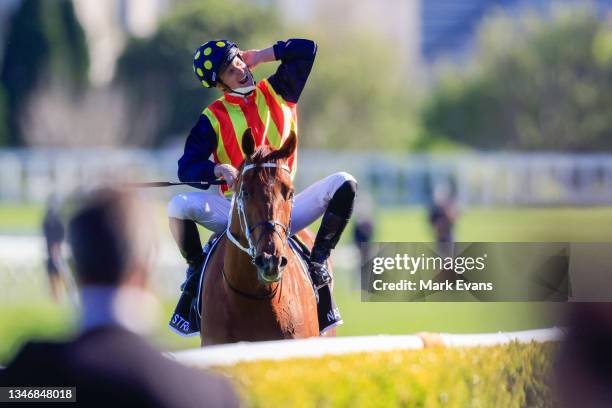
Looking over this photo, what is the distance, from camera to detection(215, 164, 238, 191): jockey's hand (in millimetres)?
4816

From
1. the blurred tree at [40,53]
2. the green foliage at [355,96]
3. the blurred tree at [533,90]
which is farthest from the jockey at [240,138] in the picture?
the blurred tree at [533,90]

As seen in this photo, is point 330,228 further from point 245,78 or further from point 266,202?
point 245,78

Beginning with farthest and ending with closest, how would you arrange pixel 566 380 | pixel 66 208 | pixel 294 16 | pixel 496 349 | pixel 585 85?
pixel 294 16 < pixel 585 85 < pixel 496 349 < pixel 566 380 < pixel 66 208

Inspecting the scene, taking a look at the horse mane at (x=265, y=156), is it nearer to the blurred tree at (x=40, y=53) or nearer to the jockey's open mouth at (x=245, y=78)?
the jockey's open mouth at (x=245, y=78)

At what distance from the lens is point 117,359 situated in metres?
2.24

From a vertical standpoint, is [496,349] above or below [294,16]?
below

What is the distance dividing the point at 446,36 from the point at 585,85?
3142 centimetres

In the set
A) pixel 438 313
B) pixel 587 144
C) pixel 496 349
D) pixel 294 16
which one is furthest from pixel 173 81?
pixel 496 349

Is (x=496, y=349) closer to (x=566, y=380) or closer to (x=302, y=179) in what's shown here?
(x=566, y=380)

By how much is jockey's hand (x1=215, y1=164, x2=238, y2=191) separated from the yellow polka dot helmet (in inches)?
20.1

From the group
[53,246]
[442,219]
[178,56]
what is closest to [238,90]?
[53,246]

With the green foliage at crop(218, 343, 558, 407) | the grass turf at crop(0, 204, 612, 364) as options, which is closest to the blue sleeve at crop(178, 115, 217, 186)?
the green foliage at crop(218, 343, 558, 407)

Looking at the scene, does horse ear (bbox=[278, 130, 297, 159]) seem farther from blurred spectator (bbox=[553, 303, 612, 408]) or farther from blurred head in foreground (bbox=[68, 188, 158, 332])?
blurred head in foreground (bbox=[68, 188, 158, 332])

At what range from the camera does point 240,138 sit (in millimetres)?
5262
